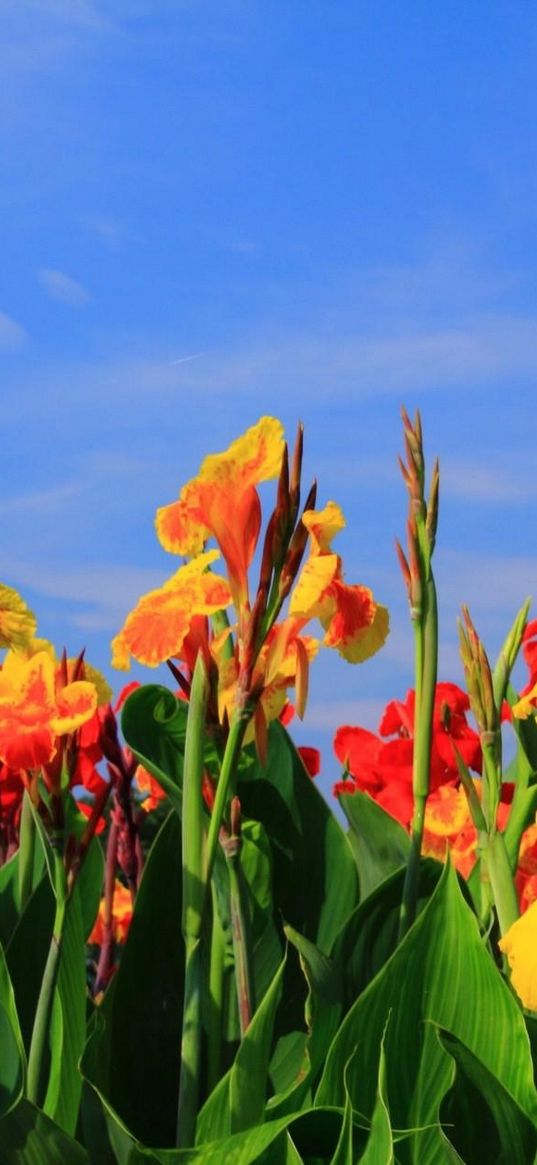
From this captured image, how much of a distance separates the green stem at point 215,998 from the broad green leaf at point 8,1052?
19 centimetres

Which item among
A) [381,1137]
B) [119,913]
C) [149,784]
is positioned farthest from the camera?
[119,913]

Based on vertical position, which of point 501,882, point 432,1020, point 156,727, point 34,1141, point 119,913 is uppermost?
point 156,727

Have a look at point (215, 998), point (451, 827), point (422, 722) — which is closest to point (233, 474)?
point (422, 722)

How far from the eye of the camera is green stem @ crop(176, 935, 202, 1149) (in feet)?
3.75

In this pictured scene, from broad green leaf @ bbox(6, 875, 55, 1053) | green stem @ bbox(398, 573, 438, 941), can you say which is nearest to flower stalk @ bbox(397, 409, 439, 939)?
green stem @ bbox(398, 573, 438, 941)

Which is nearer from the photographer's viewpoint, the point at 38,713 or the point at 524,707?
the point at 38,713

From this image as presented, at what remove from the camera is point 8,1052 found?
123cm

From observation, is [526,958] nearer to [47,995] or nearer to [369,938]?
[369,938]

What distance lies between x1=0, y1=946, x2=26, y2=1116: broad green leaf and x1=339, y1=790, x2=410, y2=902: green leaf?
0.48 metres

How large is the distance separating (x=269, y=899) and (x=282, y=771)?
199 millimetres

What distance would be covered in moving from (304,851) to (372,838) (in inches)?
3.4

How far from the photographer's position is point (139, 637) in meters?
1.21

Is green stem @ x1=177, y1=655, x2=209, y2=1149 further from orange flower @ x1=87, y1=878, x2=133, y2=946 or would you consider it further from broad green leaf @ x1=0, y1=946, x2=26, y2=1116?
orange flower @ x1=87, y1=878, x2=133, y2=946

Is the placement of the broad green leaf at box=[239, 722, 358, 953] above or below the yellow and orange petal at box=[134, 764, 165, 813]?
below
